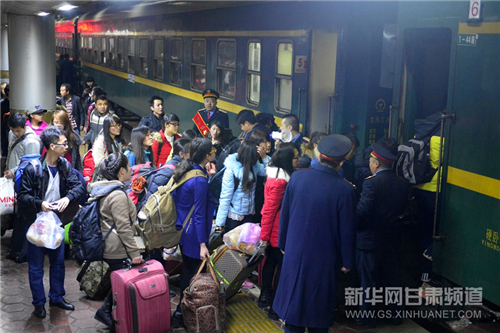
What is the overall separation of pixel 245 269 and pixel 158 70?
896 centimetres

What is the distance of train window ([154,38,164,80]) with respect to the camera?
512 inches

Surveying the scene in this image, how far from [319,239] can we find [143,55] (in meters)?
11.4

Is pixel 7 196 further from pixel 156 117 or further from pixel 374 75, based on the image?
pixel 374 75

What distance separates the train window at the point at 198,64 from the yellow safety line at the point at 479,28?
20.4ft

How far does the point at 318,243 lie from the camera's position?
3855 mm

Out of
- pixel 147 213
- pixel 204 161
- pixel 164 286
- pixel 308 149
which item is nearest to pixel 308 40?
pixel 308 149

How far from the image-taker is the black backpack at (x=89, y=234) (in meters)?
4.51

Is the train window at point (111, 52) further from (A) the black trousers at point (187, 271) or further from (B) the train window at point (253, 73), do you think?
(A) the black trousers at point (187, 271)

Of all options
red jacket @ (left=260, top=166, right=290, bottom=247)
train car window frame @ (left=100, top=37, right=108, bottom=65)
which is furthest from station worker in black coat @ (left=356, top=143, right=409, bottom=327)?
train car window frame @ (left=100, top=37, right=108, bottom=65)

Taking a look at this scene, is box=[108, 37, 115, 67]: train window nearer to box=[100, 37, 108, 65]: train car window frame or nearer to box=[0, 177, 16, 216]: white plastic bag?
box=[100, 37, 108, 65]: train car window frame

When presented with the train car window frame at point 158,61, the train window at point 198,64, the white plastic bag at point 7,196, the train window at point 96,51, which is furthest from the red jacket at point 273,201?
the train window at point 96,51

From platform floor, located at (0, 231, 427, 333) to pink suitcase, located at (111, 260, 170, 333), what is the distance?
0.43 m

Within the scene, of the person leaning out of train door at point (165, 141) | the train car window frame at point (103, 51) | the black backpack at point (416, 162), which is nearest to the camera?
the black backpack at point (416, 162)

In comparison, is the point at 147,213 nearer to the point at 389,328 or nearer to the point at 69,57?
the point at 389,328
